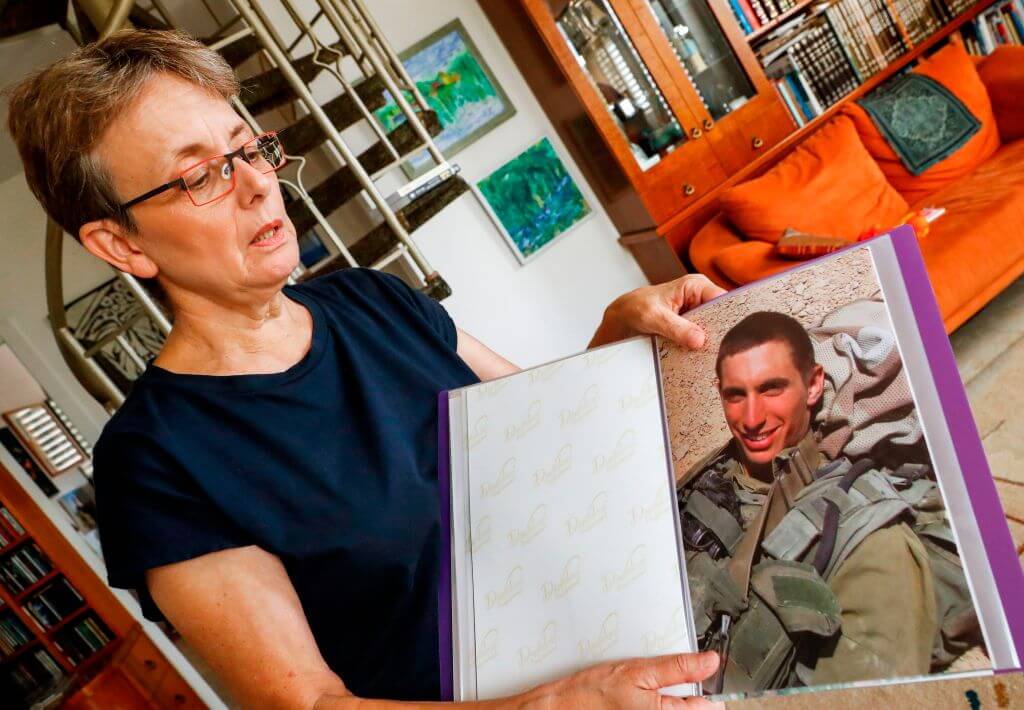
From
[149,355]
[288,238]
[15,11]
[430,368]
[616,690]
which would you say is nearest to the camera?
[616,690]

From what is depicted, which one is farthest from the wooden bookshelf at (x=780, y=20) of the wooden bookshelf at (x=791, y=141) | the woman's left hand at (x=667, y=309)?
the woman's left hand at (x=667, y=309)

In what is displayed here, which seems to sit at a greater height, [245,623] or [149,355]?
[149,355]

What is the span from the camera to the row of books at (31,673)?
4180 mm

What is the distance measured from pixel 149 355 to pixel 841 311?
4042mm

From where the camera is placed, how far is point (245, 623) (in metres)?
0.81

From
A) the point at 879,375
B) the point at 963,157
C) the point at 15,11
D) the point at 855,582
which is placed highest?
the point at 15,11

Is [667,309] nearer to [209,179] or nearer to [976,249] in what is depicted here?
[209,179]

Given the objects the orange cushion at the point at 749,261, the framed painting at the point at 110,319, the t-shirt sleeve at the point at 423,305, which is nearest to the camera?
the t-shirt sleeve at the point at 423,305

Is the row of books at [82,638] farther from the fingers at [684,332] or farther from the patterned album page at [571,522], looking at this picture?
the fingers at [684,332]

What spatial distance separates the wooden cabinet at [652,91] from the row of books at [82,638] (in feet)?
12.5

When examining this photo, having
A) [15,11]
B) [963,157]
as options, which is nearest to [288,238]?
[15,11]

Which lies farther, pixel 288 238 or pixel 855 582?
pixel 288 238

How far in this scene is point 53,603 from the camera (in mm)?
4320

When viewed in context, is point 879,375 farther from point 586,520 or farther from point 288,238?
point 288,238
